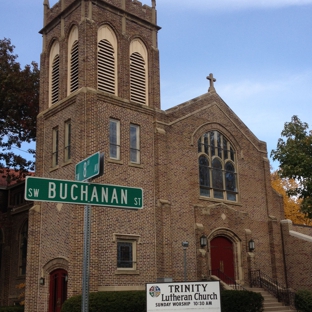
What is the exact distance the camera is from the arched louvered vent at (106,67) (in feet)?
69.9

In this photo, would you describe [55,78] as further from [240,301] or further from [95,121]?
[240,301]

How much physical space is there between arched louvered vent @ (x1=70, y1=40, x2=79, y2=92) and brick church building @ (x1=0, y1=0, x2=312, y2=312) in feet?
0.30

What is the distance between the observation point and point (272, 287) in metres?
24.2

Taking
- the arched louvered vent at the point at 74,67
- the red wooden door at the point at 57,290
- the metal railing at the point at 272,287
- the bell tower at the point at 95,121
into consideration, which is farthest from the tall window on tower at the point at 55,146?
the metal railing at the point at 272,287

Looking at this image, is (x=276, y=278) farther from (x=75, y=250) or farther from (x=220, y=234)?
(x=75, y=250)

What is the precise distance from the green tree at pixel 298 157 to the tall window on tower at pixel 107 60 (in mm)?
7992

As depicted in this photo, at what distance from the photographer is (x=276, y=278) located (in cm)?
2544

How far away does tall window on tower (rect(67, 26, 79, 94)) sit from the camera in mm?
21587

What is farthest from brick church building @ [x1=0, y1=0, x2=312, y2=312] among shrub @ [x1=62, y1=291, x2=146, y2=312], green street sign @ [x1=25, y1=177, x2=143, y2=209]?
green street sign @ [x1=25, y1=177, x2=143, y2=209]

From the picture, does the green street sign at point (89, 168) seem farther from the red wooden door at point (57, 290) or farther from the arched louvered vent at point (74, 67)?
the arched louvered vent at point (74, 67)

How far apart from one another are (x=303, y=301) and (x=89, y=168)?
57.7 ft

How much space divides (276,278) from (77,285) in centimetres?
1190

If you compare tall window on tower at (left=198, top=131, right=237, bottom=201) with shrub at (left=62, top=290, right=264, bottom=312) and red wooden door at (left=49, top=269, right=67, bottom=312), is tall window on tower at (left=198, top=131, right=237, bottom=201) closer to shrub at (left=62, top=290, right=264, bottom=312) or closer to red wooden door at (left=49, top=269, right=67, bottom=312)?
shrub at (left=62, top=290, right=264, bottom=312)

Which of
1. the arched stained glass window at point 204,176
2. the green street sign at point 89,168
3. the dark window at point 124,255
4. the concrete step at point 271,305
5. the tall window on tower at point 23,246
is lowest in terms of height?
the concrete step at point 271,305
